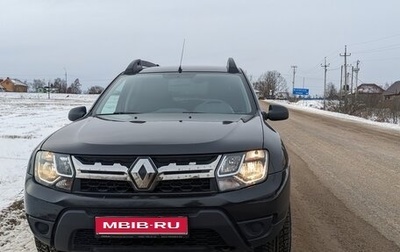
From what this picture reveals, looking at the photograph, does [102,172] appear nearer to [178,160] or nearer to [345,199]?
[178,160]

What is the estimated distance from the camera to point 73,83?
452ft

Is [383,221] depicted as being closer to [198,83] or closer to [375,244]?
[375,244]

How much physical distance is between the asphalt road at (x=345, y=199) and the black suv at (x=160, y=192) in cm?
153

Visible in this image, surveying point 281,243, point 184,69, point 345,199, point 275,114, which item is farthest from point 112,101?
point 345,199

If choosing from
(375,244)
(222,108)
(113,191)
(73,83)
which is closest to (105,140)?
(113,191)

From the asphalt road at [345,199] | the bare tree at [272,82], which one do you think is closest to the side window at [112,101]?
the asphalt road at [345,199]

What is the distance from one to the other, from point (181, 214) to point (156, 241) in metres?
0.24

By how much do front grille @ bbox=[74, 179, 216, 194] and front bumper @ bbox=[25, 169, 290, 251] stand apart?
0.17 feet

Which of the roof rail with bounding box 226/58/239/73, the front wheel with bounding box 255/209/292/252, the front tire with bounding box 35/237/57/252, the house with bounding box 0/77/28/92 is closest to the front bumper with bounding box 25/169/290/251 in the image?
the front wheel with bounding box 255/209/292/252

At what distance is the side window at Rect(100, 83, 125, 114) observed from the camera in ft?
13.9

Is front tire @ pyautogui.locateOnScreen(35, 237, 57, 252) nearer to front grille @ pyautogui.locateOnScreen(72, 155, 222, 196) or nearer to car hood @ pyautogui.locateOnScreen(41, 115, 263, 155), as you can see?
front grille @ pyautogui.locateOnScreen(72, 155, 222, 196)

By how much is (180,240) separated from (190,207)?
0.22 metres

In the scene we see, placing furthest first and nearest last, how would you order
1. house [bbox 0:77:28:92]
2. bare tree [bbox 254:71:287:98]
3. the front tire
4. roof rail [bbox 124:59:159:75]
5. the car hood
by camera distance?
house [bbox 0:77:28:92] < bare tree [bbox 254:71:287:98] < roof rail [bbox 124:59:159:75] < the front tire < the car hood

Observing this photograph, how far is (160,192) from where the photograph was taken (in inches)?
105
